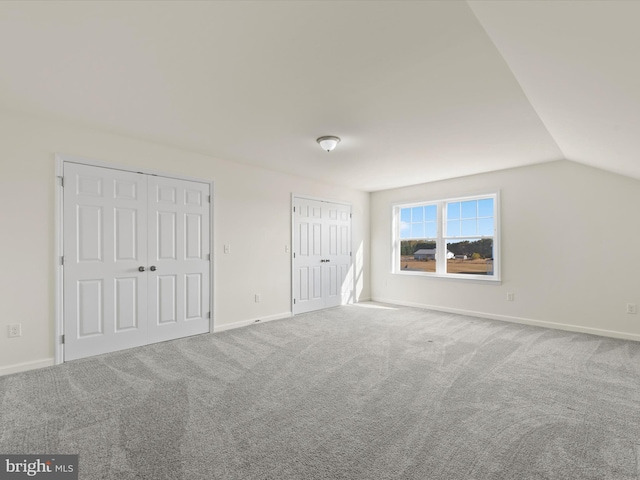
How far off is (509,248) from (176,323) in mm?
5291

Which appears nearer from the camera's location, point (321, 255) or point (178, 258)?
point (178, 258)

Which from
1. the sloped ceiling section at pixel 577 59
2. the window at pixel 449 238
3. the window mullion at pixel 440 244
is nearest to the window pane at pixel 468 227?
the window at pixel 449 238

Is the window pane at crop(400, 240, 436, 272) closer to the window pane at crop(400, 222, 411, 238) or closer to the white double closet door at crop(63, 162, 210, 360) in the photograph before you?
the window pane at crop(400, 222, 411, 238)

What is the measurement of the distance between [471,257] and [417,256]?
1.11 metres

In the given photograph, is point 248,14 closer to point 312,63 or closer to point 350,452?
point 312,63

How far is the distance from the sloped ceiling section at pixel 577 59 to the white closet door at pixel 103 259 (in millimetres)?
3909

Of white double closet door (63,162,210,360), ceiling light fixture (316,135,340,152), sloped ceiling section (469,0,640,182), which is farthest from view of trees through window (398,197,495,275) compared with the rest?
white double closet door (63,162,210,360)

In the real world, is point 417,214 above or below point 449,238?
above

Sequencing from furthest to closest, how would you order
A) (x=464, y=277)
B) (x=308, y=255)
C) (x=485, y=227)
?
1. (x=308, y=255)
2. (x=464, y=277)
3. (x=485, y=227)

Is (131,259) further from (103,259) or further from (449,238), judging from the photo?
(449,238)

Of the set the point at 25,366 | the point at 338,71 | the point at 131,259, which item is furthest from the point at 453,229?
the point at 25,366

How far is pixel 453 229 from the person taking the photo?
19.5 ft

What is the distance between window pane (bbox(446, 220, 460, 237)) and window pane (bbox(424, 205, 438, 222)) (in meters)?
0.32

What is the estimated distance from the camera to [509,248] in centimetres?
516
